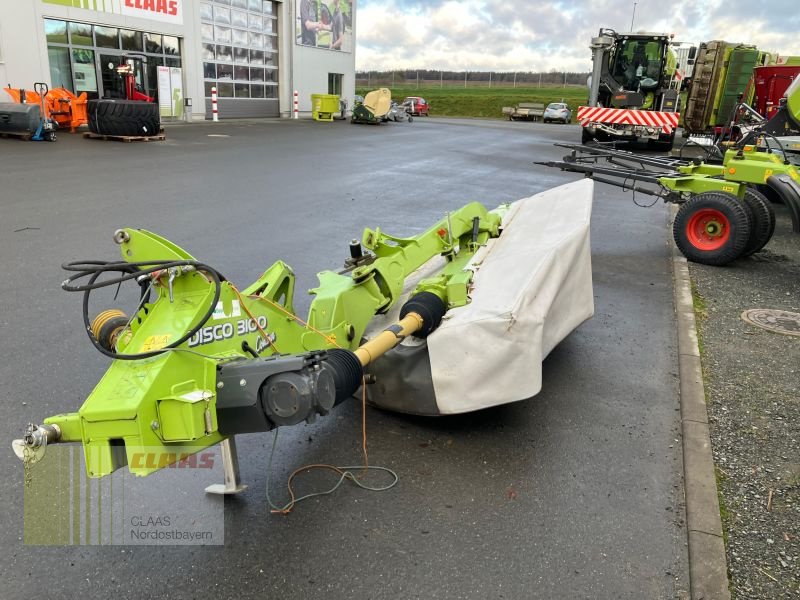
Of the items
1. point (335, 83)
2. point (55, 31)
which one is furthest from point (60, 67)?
point (335, 83)

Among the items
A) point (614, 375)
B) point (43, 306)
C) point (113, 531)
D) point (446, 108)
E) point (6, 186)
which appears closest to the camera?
point (113, 531)

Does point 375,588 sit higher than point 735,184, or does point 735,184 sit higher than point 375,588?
point 735,184

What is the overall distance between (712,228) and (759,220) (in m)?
0.50

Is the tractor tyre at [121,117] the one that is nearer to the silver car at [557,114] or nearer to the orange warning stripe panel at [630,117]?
the orange warning stripe panel at [630,117]

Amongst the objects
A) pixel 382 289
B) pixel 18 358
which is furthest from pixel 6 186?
pixel 382 289

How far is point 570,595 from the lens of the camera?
2598 millimetres

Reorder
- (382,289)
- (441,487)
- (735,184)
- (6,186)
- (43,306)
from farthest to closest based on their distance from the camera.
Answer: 1. (6,186)
2. (735,184)
3. (43,306)
4. (382,289)
5. (441,487)

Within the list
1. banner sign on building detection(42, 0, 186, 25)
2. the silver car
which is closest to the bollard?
banner sign on building detection(42, 0, 186, 25)

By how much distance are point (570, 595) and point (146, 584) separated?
5.57 ft

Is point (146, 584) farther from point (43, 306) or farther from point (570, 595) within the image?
point (43, 306)

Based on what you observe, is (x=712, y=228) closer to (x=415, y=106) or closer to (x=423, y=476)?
(x=423, y=476)

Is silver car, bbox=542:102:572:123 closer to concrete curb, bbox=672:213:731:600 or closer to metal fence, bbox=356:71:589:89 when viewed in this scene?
metal fence, bbox=356:71:589:89

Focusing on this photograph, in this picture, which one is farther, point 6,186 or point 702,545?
point 6,186

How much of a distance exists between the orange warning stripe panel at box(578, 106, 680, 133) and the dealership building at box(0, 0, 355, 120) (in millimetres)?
15371
